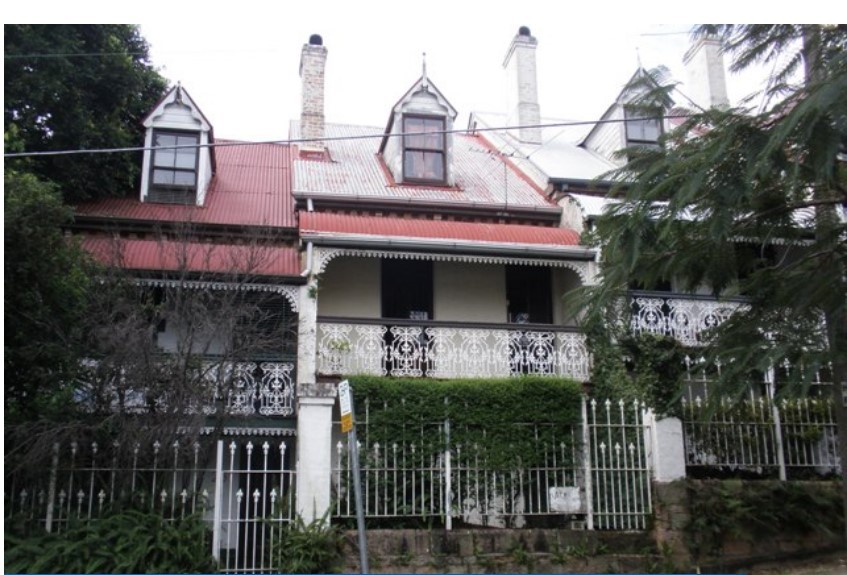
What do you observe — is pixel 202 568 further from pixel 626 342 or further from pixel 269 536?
pixel 626 342

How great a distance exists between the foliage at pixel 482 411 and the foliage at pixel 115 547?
276 cm

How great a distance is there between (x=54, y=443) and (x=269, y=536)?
8.86 feet

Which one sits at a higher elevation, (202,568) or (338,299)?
(338,299)

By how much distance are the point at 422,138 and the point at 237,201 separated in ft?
12.3

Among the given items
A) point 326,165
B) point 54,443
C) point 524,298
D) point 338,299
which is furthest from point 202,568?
point 326,165

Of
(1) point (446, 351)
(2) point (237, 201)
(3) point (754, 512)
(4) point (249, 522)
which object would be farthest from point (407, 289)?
(3) point (754, 512)

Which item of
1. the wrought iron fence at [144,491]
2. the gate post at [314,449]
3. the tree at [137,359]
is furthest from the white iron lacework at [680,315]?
the wrought iron fence at [144,491]

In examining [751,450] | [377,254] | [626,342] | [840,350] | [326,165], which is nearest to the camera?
[840,350]

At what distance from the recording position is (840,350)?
762 cm

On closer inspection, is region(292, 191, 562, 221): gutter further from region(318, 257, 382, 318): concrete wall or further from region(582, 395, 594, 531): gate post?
region(582, 395, 594, 531): gate post

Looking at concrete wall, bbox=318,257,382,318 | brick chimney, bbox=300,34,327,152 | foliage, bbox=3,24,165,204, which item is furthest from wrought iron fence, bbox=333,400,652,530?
brick chimney, bbox=300,34,327,152

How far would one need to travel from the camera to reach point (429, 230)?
13484 mm

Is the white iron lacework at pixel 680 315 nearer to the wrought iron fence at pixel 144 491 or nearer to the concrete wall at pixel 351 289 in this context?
the concrete wall at pixel 351 289

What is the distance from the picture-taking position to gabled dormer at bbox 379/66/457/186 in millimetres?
15812
